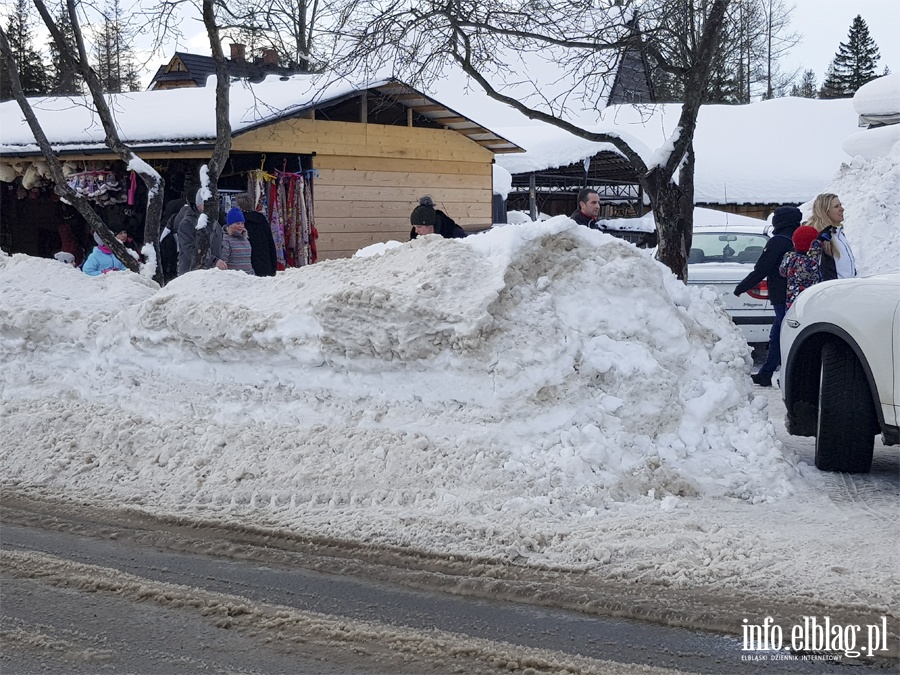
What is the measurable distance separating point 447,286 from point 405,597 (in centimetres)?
240

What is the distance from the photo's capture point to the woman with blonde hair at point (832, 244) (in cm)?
884

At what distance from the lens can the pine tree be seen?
46.7m

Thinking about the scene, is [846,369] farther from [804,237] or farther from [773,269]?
[773,269]

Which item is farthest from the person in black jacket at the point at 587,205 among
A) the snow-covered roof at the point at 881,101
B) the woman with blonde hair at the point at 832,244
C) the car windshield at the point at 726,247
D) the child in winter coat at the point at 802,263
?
the snow-covered roof at the point at 881,101

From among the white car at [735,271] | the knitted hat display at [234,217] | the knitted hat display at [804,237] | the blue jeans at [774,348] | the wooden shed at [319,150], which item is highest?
the wooden shed at [319,150]

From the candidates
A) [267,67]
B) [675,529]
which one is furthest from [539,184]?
[675,529]

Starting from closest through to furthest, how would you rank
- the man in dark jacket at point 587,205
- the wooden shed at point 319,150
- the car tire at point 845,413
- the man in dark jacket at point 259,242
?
the car tire at point 845,413 < the man in dark jacket at point 587,205 < the man in dark jacket at point 259,242 < the wooden shed at point 319,150

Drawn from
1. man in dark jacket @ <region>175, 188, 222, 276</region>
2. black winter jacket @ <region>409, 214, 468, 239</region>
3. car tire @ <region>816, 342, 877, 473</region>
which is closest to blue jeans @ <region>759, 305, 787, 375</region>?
black winter jacket @ <region>409, 214, 468, 239</region>

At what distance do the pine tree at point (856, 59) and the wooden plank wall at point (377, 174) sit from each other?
35.5 meters

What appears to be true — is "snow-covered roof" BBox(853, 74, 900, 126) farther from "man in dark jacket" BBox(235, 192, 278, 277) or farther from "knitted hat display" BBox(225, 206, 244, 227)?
"knitted hat display" BBox(225, 206, 244, 227)

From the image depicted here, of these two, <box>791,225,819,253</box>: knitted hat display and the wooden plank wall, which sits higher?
the wooden plank wall

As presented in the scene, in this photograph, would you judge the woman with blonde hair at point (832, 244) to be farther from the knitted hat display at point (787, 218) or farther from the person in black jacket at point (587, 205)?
the person in black jacket at point (587, 205)

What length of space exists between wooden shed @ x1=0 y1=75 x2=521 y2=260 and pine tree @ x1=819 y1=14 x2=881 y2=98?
36.0m

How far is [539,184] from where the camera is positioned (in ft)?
97.6
